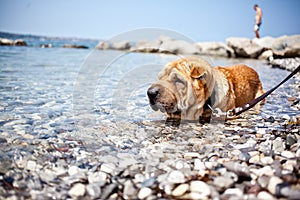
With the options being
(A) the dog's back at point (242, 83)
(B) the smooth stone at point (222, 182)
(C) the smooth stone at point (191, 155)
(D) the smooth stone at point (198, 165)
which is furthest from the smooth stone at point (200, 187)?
(A) the dog's back at point (242, 83)

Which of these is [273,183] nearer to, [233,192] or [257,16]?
[233,192]

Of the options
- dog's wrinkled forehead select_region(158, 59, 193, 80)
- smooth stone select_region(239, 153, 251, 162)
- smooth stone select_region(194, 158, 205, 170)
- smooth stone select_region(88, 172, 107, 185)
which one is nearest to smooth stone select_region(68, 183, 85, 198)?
smooth stone select_region(88, 172, 107, 185)

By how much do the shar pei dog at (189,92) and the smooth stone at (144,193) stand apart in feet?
6.94

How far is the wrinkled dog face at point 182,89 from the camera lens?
14.2 ft

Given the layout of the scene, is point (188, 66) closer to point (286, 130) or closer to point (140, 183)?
point (286, 130)

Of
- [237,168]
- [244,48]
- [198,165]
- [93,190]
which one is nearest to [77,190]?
[93,190]

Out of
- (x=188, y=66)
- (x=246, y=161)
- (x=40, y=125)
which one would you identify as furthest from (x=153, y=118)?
(x=246, y=161)

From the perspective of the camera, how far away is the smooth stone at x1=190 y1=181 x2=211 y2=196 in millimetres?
2229

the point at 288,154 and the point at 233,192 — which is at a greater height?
the point at 288,154

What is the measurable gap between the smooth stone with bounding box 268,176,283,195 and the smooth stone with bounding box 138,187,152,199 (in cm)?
104

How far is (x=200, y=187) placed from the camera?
90.4 inches

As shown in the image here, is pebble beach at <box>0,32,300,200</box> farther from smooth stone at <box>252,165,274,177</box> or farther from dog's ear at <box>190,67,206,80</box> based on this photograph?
dog's ear at <box>190,67,206,80</box>

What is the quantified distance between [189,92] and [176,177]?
2127 millimetres

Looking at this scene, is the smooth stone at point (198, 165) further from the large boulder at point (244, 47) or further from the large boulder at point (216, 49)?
the large boulder at point (216, 49)
